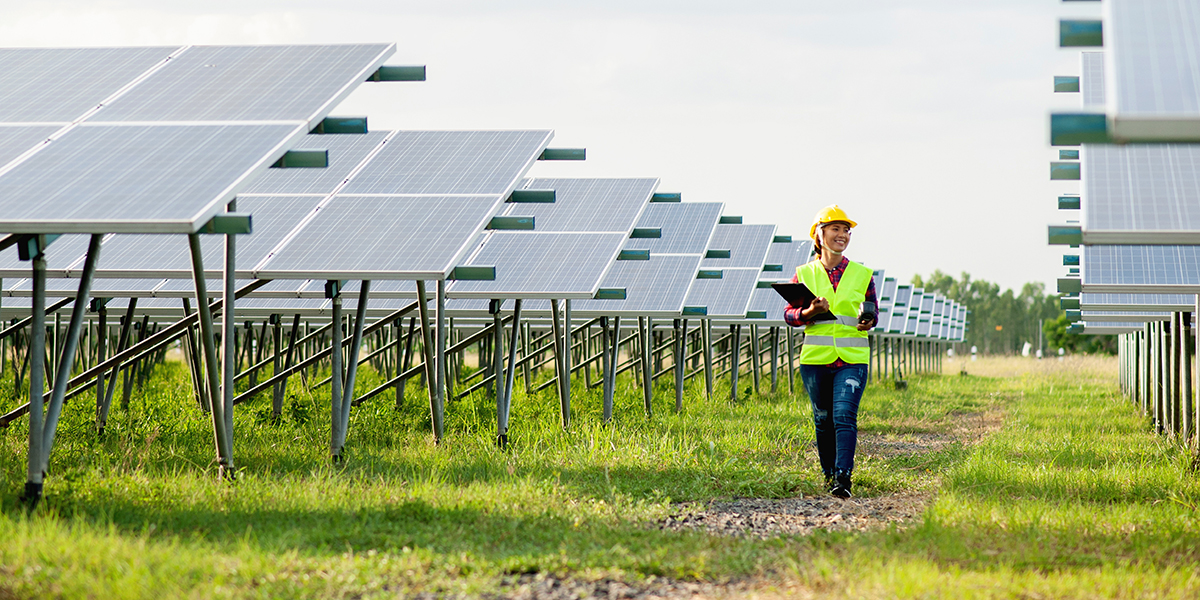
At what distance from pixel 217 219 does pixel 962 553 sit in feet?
12.2

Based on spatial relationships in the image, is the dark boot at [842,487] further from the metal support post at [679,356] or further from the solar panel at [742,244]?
the solar panel at [742,244]

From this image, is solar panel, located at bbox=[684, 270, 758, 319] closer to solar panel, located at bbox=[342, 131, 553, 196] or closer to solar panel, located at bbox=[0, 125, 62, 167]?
solar panel, located at bbox=[342, 131, 553, 196]

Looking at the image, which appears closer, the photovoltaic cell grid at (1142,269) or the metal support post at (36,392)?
the metal support post at (36,392)

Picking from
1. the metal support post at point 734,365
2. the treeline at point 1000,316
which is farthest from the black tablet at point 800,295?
the treeline at point 1000,316

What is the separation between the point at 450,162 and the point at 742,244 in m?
9.36

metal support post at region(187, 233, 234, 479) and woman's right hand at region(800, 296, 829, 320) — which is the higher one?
woman's right hand at region(800, 296, 829, 320)

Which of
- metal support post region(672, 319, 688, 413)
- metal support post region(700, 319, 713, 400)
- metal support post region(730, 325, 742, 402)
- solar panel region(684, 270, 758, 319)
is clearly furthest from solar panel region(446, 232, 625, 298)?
metal support post region(730, 325, 742, 402)

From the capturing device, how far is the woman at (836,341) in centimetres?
689

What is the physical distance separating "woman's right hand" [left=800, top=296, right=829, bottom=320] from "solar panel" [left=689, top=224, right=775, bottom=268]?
9298 mm

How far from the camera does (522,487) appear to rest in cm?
625

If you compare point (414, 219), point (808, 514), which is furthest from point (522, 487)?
point (414, 219)

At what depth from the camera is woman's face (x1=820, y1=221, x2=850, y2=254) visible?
279 inches

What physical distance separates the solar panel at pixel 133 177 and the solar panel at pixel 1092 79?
466 centimetres

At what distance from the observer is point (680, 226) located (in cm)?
1577
